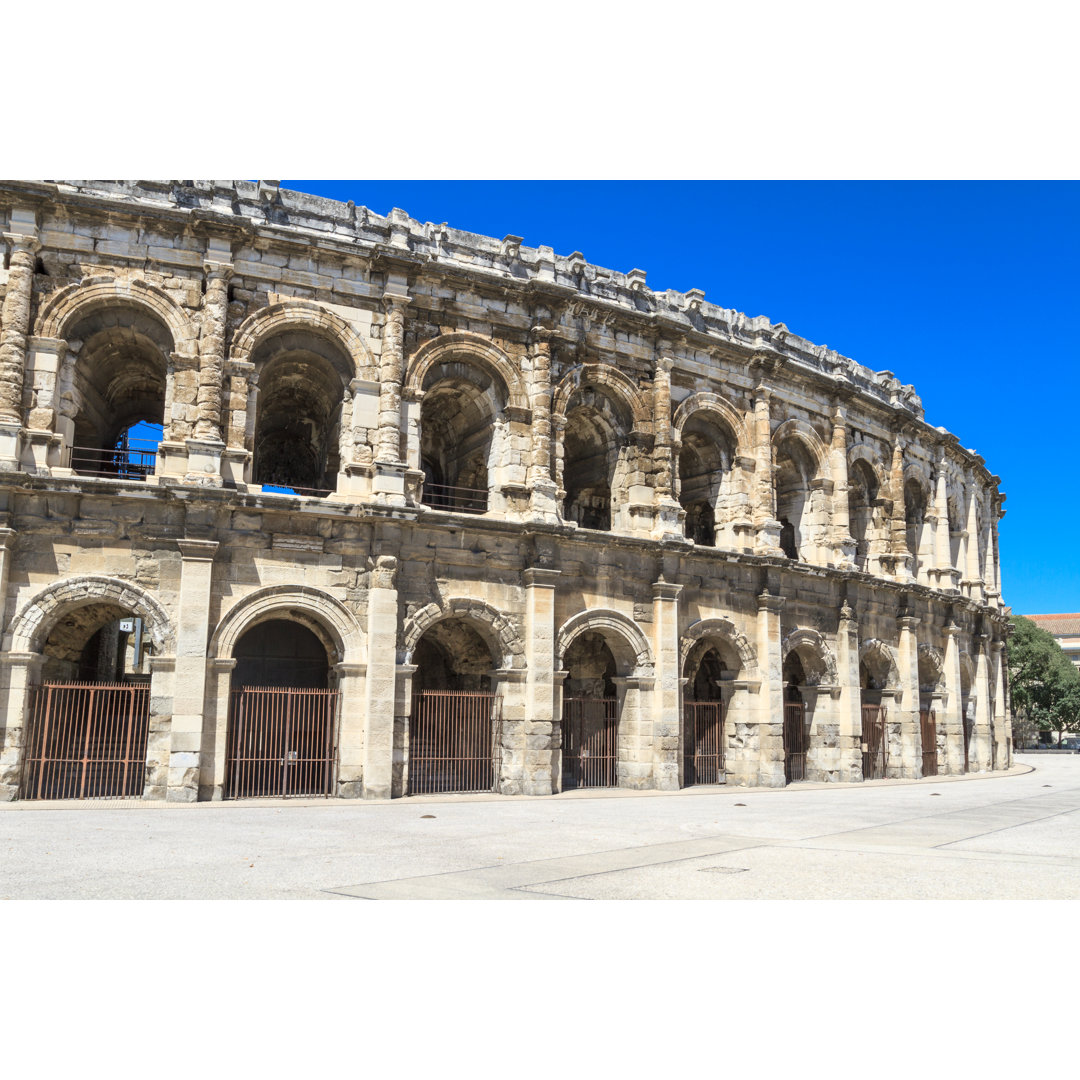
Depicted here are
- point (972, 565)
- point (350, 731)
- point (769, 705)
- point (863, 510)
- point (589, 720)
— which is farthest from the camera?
point (972, 565)

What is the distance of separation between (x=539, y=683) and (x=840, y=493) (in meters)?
9.43

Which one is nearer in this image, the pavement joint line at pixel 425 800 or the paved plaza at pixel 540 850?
the paved plaza at pixel 540 850

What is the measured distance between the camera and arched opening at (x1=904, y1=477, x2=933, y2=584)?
25359 mm

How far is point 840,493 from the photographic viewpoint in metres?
21.5

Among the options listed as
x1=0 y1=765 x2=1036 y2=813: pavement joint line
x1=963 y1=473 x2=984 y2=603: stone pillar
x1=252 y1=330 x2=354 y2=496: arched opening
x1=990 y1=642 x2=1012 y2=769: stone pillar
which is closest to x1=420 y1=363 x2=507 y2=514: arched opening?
x1=252 y1=330 x2=354 y2=496: arched opening

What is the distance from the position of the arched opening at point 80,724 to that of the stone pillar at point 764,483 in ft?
38.1

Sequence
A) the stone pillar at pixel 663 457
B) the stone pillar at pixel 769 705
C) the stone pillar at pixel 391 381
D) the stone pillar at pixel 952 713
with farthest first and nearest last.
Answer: the stone pillar at pixel 952 713, the stone pillar at pixel 769 705, the stone pillar at pixel 663 457, the stone pillar at pixel 391 381

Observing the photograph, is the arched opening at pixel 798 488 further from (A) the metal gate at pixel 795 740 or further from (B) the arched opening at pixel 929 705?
(B) the arched opening at pixel 929 705

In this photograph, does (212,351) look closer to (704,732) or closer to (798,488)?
(704,732)

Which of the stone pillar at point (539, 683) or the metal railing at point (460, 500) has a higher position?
the metal railing at point (460, 500)

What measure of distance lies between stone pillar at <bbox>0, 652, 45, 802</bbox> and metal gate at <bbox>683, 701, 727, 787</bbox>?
11.2m

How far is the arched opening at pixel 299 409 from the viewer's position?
1589 cm

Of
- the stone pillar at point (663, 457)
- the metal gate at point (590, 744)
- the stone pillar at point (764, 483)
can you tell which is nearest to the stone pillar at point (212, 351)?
the metal gate at point (590, 744)

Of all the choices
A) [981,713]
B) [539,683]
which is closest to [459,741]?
[539,683]
